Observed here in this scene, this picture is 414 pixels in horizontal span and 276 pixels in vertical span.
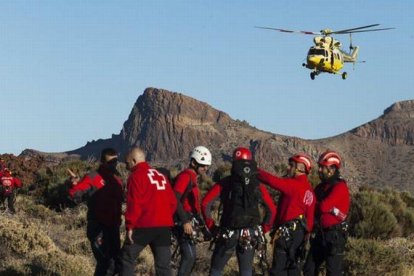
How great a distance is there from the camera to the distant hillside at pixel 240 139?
4513 inches

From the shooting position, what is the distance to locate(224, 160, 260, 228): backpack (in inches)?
414

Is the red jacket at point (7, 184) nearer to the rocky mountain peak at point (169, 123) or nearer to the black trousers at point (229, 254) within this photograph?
the black trousers at point (229, 254)

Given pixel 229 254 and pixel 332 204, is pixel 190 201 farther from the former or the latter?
pixel 332 204

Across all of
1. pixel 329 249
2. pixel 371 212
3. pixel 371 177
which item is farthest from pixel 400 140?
pixel 329 249

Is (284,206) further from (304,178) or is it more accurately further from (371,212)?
(371,212)

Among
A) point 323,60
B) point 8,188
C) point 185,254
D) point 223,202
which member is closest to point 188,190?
point 223,202

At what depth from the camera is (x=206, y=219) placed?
11.0 meters

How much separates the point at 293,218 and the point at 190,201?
4.92 feet

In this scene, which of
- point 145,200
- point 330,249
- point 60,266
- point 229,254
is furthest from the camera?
point 60,266

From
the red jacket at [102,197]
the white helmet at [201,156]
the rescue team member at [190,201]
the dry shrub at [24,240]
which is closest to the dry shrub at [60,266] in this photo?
the dry shrub at [24,240]

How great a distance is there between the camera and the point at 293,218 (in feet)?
36.6

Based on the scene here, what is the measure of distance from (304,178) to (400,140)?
122 meters

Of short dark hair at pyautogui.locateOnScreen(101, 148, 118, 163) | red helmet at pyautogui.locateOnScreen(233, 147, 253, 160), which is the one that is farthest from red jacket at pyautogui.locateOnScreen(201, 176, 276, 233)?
→ short dark hair at pyautogui.locateOnScreen(101, 148, 118, 163)

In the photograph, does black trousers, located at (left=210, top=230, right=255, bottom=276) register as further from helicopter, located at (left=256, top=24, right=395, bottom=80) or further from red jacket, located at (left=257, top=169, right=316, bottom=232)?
helicopter, located at (left=256, top=24, right=395, bottom=80)
